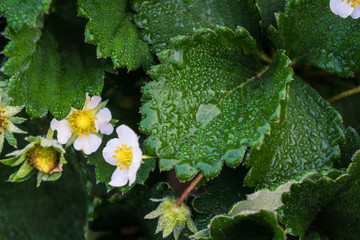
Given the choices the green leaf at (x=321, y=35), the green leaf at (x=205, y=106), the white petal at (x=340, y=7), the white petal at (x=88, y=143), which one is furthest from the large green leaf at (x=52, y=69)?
the white petal at (x=340, y=7)

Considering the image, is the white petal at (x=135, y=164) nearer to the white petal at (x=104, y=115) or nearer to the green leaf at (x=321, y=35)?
the white petal at (x=104, y=115)

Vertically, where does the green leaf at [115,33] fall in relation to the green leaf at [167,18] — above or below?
below

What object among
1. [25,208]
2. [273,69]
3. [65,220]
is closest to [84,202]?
[65,220]

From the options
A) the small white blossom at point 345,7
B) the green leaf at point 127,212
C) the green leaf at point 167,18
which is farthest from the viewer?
the green leaf at point 127,212

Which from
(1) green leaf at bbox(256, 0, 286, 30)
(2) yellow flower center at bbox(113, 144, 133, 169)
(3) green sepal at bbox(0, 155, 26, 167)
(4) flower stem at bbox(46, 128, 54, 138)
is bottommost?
(3) green sepal at bbox(0, 155, 26, 167)

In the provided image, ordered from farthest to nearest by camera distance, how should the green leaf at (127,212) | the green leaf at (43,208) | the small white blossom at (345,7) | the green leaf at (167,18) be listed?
the green leaf at (43,208) < the green leaf at (127,212) < the green leaf at (167,18) < the small white blossom at (345,7)

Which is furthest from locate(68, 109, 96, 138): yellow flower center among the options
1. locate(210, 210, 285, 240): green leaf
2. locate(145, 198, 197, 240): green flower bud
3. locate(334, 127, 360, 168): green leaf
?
locate(334, 127, 360, 168): green leaf

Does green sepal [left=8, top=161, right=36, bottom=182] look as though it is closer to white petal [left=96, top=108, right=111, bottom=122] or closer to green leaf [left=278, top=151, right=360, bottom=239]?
white petal [left=96, top=108, right=111, bottom=122]
